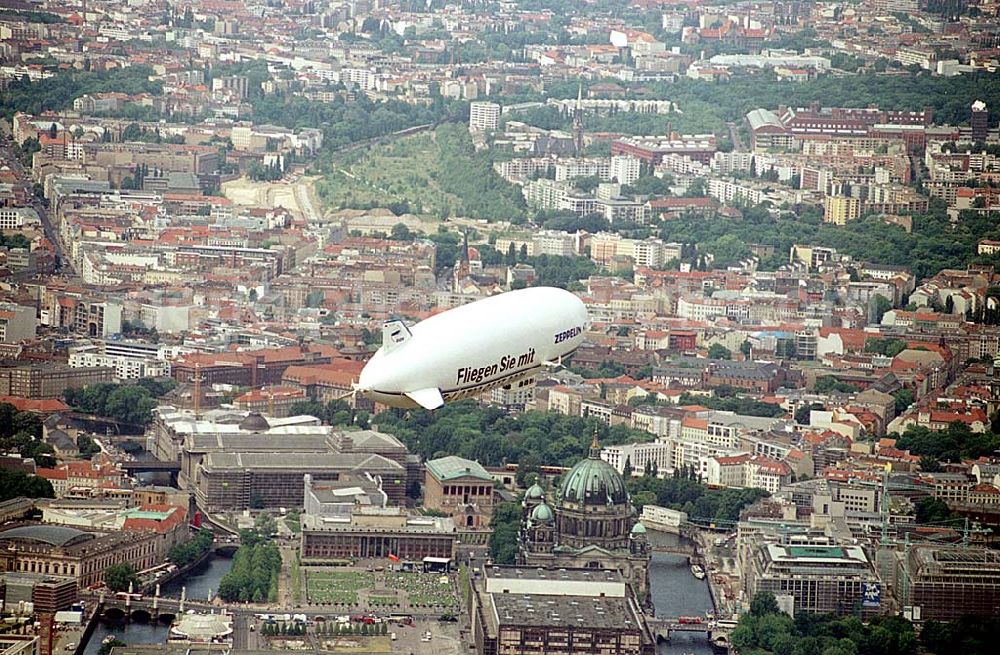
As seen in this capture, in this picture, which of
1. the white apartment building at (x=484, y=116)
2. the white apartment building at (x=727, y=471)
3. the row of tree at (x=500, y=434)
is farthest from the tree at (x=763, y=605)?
the white apartment building at (x=484, y=116)

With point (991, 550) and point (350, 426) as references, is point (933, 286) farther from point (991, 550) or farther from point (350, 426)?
point (991, 550)

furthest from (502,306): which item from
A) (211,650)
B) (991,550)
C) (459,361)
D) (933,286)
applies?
(933,286)

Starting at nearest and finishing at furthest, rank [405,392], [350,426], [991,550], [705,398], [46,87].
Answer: [405,392] → [991,550] → [350,426] → [705,398] → [46,87]

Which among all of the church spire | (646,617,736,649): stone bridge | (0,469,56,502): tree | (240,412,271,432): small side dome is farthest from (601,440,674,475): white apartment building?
(646,617,736,649): stone bridge

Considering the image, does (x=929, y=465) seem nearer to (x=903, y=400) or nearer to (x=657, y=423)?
(x=657, y=423)

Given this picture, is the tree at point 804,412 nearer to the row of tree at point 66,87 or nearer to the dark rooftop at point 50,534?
the dark rooftop at point 50,534

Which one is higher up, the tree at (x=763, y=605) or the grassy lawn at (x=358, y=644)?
the tree at (x=763, y=605)

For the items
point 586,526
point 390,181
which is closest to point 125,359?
point 586,526
